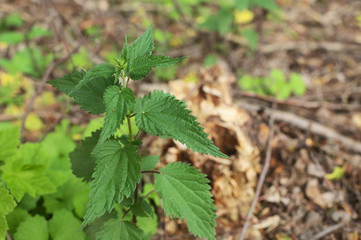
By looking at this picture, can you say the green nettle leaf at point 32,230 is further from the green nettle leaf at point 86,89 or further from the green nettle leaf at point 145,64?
the green nettle leaf at point 145,64

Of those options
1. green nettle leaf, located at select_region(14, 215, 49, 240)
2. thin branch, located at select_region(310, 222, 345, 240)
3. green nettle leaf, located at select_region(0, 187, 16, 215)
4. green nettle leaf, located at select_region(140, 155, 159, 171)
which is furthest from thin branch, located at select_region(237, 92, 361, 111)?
green nettle leaf, located at select_region(0, 187, 16, 215)

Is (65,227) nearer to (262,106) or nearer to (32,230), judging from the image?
(32,230)

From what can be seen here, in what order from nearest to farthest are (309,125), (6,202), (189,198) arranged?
(189,198), (6,202), (309,125)

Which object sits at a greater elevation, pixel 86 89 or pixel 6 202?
pixel 86 89

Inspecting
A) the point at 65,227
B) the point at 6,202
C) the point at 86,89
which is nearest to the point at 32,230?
the point at 65,227

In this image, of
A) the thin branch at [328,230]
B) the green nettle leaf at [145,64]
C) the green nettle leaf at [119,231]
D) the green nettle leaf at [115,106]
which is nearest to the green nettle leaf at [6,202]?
the green nettle leaf at [119,231]

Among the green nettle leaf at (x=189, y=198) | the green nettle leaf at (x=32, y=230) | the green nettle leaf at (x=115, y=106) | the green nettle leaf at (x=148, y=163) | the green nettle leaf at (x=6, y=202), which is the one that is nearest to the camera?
the green nettle leaf at (x=115, y=106)
